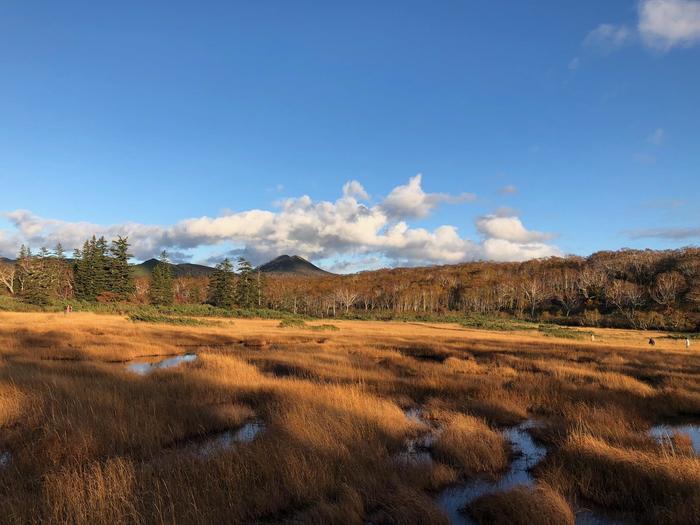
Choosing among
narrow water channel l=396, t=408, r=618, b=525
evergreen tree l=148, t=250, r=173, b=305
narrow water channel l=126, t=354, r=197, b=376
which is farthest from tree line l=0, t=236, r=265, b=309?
narrow water channel l=396, t=408, r=618, b=525

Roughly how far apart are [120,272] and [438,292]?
102311 mm

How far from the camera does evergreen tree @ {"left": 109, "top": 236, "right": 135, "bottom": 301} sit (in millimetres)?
82625

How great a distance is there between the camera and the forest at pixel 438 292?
80.1m

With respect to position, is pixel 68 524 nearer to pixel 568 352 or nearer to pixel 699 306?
pixel 568 352

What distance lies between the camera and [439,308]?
431 ft

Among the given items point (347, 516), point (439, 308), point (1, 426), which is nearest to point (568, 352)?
point (347, 516)

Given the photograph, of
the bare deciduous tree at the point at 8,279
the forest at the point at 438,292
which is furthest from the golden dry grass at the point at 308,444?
Answer: the bare deciduous tree at the point at 8,279

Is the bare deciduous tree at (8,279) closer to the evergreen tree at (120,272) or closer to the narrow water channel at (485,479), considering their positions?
the evergreen tree at (120,272)

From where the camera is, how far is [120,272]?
8388 cm

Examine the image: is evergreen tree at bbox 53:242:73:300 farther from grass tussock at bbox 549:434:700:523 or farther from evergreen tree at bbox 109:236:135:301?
grass tussock at bbox 549:434:700:523

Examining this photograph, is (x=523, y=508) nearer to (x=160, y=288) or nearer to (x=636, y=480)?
(x=636, y=480)

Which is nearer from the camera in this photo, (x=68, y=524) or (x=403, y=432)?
(x=68, y=524)

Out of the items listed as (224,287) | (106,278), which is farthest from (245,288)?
(106,278)

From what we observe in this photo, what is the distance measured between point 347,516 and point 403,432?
4.17 metres
